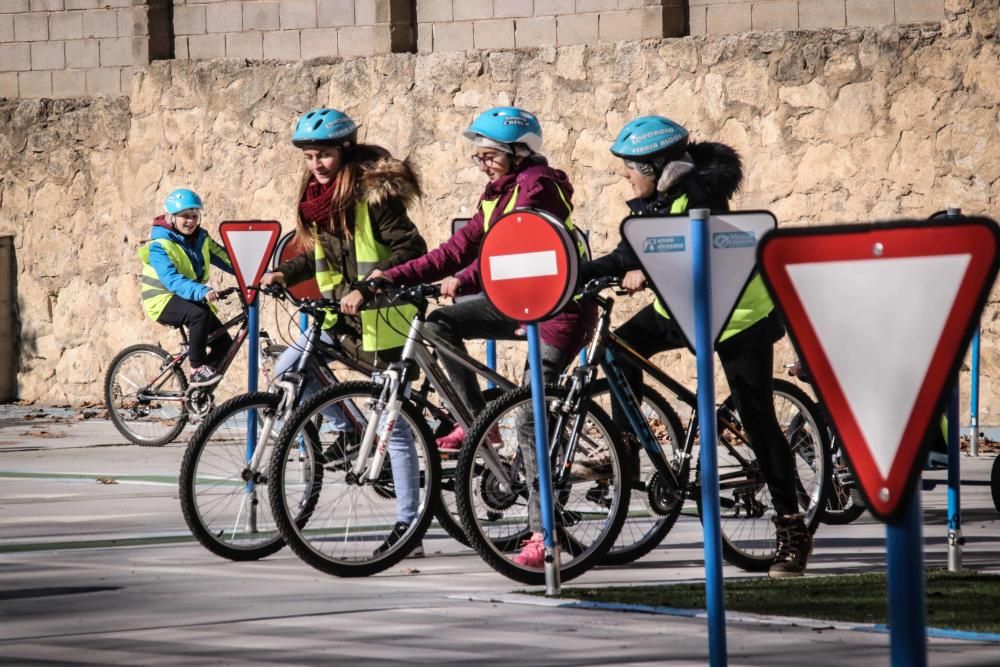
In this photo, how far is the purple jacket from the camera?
7.64 metres

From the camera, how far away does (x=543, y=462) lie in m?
6.60

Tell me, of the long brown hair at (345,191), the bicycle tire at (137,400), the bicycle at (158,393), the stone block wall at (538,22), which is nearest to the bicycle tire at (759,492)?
the long brown hair at (345,191)

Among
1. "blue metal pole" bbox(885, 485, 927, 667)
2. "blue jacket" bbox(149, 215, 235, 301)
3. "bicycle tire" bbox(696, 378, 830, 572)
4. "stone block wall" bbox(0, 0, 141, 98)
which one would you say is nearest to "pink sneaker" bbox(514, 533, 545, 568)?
"bicycle tire" bbox(696, 378, 830, 572)

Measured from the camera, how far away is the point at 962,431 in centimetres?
1337

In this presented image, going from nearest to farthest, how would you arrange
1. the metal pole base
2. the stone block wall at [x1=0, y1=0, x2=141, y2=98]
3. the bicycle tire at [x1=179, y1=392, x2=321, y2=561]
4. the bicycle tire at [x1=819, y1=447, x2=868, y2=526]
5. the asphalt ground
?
the asphalt ground → the metal pole base → the bicycle tire at [x1=179, y1=392, x2=321, y2=561] → the bicycle tire at [x1=819, y1=447, x2=868, y2=526] → the stone block wall at [x1=0, y1=0, x2=141, y2=98]

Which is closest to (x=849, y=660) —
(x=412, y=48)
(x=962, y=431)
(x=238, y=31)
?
(x=962, y=431)

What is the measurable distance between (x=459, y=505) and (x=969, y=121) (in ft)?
25.1

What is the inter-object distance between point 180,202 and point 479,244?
690 cm

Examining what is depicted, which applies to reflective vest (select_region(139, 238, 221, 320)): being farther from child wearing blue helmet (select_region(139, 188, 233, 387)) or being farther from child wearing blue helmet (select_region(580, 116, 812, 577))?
child wearing blue helmet (select_region(580, 116, 812, 577))

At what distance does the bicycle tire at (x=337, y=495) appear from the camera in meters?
7.27

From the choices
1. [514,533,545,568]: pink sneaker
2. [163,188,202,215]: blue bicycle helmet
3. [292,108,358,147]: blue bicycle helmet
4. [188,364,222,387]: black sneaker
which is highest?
[163,188,202,215]: blue bicycle helmet

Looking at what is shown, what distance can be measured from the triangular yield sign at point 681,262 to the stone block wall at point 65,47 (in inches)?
492

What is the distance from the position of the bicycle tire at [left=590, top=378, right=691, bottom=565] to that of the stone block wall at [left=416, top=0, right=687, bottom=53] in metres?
7.66

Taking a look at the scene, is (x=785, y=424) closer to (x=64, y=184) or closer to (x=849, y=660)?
(x=849, y=660)
